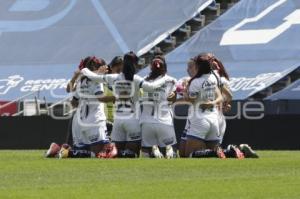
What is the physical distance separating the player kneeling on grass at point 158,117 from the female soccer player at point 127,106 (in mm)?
121

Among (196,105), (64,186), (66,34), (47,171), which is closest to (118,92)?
(196,105)

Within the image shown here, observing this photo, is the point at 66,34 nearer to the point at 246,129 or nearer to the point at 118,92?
the point at 246,129

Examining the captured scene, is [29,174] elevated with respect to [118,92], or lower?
lower

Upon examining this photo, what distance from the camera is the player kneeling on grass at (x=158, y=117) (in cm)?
1688

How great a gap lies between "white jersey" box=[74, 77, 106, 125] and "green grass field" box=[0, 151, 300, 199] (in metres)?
1.64

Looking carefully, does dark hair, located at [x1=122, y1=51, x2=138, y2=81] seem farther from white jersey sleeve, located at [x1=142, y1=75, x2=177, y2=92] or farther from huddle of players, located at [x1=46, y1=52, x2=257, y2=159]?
white jersey sleeve, located at [x1=142, y1=75, x2=177, y2=92]

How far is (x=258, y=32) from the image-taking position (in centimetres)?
3203

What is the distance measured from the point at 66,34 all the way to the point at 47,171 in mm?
23259

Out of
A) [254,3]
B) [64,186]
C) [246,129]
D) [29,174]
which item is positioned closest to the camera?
[64,186]

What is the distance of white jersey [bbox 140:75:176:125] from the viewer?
1692 cm

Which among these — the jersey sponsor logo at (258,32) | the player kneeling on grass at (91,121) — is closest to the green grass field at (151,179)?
the player kneeling on grass at (91,121)

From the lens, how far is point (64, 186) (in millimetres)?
10375

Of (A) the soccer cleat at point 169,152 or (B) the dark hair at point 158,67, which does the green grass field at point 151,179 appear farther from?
(B) the dark hair at point 158,67

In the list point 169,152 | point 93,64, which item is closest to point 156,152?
point 169,152
